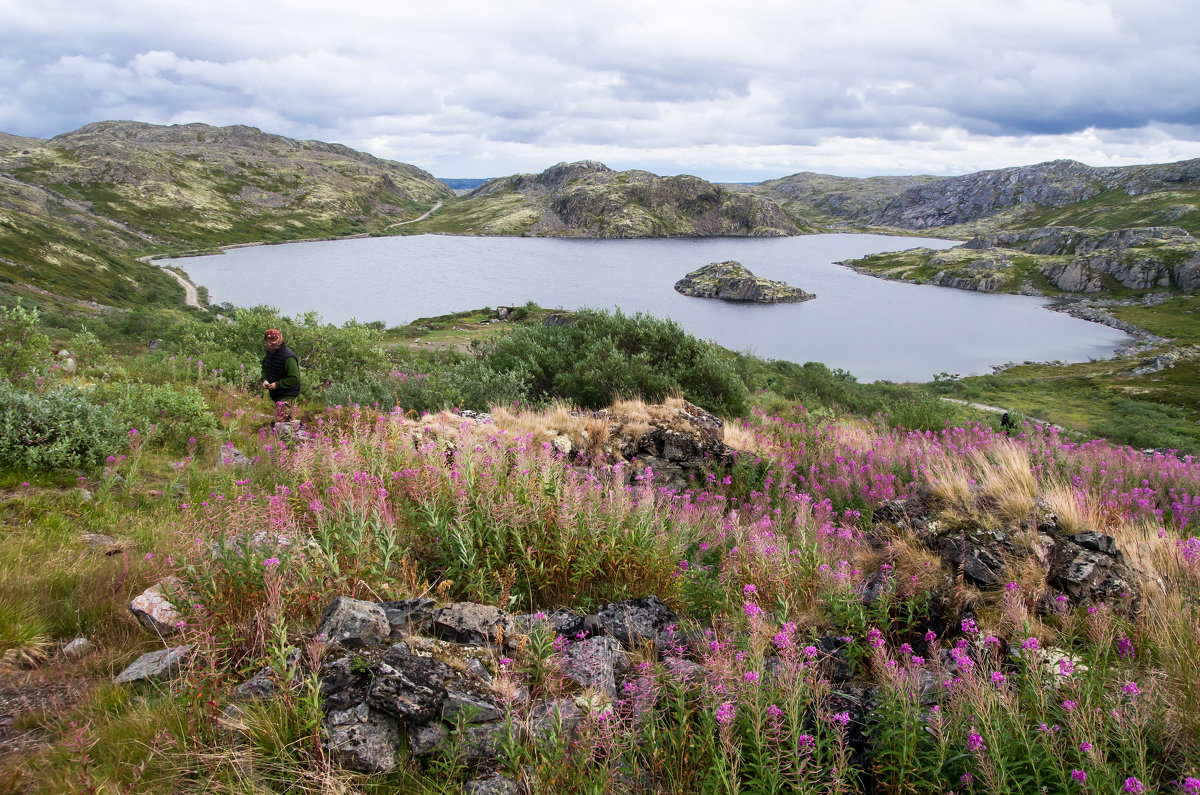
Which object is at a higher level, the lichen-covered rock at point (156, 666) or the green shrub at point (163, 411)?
the green shrub at point (163, 411)

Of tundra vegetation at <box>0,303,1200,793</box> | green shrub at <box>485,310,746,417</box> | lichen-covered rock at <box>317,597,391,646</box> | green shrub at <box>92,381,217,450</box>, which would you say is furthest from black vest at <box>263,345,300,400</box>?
lichen-covered rock at <box>317,597,391,646</box>

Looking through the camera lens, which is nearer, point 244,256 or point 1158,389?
point 1158,389

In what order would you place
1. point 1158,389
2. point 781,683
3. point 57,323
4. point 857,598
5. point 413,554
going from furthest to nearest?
point 1158,389
point 57,323
point 413,554
point 857,598
point 781,683

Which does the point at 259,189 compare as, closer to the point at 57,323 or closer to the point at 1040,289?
the point at 57,323

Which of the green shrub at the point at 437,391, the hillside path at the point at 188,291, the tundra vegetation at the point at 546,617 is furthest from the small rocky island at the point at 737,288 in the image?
the tundra vegetation at the point at 546,617

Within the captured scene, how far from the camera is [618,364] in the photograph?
44.8 ft

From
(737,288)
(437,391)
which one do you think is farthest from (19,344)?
(737,288)

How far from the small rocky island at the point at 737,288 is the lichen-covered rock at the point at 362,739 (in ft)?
313

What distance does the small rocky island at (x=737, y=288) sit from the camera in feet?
310

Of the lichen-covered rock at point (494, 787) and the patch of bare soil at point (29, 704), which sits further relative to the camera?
the patch of bare soil at point (29, 704)

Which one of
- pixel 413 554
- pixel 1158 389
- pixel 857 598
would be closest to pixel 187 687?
pixel 413 554

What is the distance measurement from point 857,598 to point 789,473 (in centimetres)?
526

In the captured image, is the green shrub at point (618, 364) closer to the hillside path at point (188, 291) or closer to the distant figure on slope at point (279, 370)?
the distant figure on slope at point (279, 370)

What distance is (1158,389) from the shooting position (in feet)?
175
